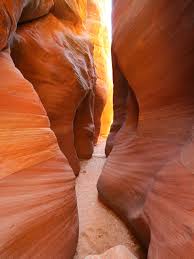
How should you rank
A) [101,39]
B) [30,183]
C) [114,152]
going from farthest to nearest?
[101,39] → [114,152] → [30,183]

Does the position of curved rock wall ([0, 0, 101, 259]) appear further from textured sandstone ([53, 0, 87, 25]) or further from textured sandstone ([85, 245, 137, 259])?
textured sandstone ([53, 0, 87, 25])

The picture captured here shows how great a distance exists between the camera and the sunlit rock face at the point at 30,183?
3.67 feet

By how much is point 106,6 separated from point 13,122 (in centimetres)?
1346

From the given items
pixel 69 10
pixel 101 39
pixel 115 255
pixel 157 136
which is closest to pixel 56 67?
pixel 69 10

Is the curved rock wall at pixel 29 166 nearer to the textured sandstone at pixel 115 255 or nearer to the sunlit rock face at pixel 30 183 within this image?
the sunlit rock face at pixel 30 183

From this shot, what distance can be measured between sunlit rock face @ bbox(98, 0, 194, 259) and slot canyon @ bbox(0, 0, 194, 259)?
0.04 feet

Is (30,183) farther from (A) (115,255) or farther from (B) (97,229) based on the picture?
(B) (97,229)

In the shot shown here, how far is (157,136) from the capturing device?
217cm

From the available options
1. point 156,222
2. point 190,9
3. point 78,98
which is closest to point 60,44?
point 78,98

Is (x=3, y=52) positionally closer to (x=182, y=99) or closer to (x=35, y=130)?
(x=35, y=130)

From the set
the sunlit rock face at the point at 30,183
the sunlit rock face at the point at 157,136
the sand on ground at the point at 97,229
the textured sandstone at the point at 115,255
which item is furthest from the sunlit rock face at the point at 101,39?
the textured sandstone at the point at 115,255

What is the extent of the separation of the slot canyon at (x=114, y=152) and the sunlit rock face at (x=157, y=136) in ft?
0.04

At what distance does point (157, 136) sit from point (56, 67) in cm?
226

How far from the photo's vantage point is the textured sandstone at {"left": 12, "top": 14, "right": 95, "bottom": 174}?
10.6 feet
